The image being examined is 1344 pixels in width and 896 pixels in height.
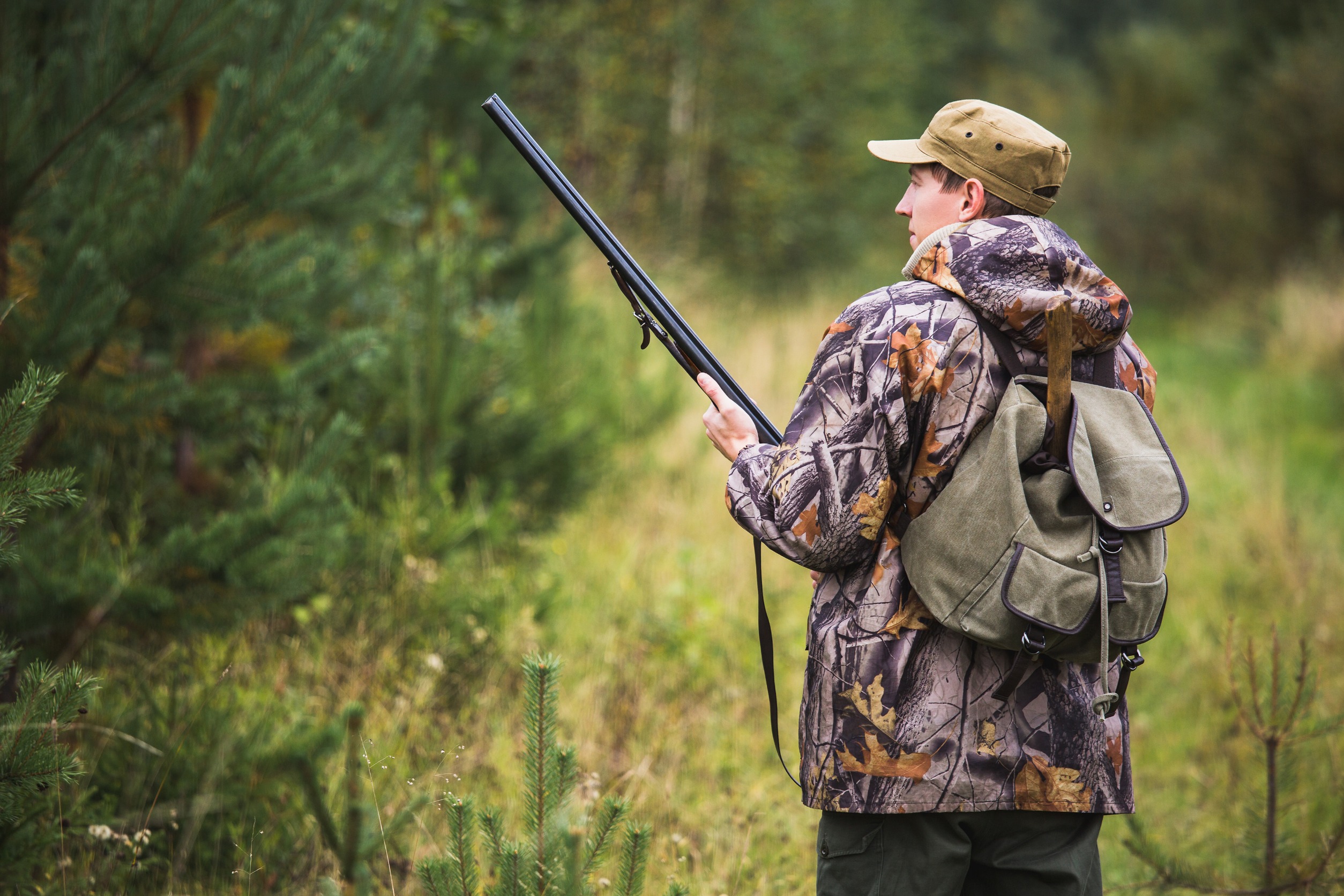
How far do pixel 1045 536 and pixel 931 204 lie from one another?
64cm

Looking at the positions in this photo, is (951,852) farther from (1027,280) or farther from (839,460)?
(1027,280)

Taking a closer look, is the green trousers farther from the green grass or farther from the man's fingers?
the man's fingers

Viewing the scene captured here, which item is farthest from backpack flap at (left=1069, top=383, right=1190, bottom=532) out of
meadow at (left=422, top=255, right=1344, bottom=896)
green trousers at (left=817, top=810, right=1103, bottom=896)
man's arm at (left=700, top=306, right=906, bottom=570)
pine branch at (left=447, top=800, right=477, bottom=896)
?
meadow at (left=422, top=255, right=1344, bottom=896)

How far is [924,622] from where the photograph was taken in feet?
5.16

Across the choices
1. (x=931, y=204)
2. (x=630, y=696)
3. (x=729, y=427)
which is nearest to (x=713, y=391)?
(x=729, y=427)

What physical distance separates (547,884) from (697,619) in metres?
2.72

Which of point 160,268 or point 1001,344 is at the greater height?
point 160,268

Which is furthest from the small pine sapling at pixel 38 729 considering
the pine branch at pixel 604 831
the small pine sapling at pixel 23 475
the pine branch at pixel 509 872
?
the pine branch at pixel 604 831

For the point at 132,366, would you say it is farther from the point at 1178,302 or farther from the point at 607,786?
the point at 1178,302

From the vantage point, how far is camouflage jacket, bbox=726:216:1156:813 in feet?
4.99

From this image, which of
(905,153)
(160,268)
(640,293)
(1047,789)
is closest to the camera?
(1047,789)

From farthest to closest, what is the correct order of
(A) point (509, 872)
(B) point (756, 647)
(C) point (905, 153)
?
1. (B) point (756, 647)
2. (C) point (905, 153)
3. (A) point (509, 872)

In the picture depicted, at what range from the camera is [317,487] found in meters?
2.63

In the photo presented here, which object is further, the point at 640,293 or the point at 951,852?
the point at 640,293
